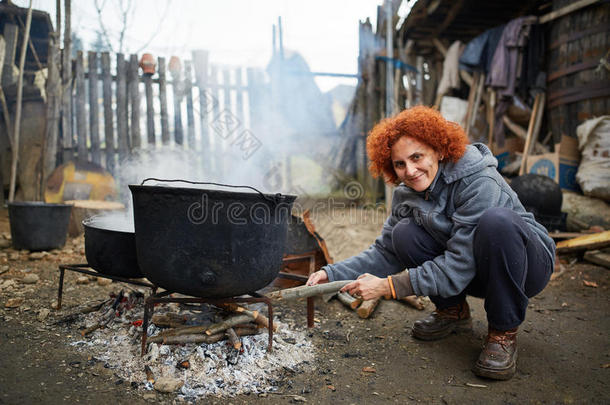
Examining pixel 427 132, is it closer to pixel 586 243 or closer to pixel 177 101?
pixel 586 243

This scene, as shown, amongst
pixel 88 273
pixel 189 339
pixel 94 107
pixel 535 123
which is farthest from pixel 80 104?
pixel 535 123

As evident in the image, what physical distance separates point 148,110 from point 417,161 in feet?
16.9

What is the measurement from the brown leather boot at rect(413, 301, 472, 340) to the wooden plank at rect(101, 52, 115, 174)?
5.24 meters

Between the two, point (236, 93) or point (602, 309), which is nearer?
point (602, 309)

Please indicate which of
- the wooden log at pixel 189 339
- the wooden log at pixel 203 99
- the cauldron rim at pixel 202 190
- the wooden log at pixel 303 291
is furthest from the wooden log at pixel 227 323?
the wooden log at pixel 203 99

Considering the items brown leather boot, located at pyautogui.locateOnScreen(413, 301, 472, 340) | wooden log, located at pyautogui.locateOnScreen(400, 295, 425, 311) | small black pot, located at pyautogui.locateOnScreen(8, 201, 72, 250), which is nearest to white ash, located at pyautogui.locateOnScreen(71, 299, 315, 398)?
brown leather boot, located at pyautogui.locateOnScreen(413, 301, 472, 340)

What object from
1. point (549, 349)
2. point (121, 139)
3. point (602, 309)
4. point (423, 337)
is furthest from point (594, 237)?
point (121, 139)

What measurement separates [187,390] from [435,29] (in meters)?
6.71

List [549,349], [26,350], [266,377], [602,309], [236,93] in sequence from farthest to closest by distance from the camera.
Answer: [236,93], [602,309], [549,349], [26,350], [266,377]

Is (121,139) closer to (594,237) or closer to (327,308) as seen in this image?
(327,308)

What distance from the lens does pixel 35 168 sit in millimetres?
5875

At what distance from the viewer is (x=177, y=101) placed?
20.2ft

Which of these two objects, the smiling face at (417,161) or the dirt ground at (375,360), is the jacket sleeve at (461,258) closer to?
the smiling face at (417,161)

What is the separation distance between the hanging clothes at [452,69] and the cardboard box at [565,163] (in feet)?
7.03
